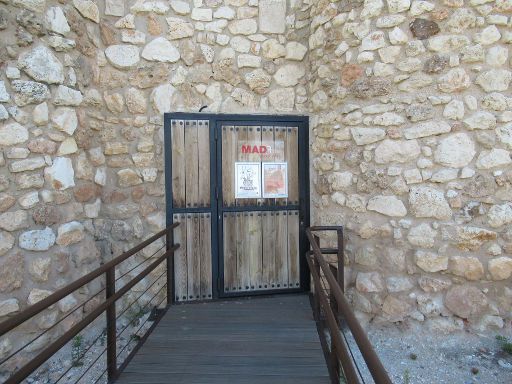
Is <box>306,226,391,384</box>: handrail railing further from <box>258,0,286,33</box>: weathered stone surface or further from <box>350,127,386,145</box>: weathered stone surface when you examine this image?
<box>258,0,286,33</box>: weathered stone surface

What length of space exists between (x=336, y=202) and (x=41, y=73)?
9.41ft

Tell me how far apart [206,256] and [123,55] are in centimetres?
227

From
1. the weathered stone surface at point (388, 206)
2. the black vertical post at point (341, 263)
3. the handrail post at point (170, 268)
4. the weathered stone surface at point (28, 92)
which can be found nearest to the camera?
the weathered stone surface at point (28, 92)

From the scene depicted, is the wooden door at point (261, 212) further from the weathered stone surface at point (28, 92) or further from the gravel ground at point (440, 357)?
the weathered stone surface at point (28, 92)

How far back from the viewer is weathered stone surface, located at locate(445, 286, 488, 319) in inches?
108

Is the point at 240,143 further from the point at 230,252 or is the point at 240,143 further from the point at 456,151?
the point at 456,151

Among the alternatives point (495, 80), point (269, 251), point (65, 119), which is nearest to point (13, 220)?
point (65, 119)

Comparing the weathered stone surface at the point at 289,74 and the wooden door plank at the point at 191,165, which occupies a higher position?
the weathered stone surface at the point at 289,74

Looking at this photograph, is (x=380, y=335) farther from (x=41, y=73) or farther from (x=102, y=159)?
(x=41, y=73)

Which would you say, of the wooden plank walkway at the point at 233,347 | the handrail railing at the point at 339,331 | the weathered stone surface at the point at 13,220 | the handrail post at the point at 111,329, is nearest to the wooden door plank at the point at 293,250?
the wooden plank walkway at the point at 233,347

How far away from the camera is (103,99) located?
346 cm

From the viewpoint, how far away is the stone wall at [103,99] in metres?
2.65

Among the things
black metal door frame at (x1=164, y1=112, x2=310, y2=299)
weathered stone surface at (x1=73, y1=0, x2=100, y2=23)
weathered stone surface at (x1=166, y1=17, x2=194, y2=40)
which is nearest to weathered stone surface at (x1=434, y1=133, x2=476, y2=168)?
black metal door frame at (x1=164, y1=112, x2=310, y2=299)

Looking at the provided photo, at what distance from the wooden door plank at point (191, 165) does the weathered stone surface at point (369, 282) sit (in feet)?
5.94
